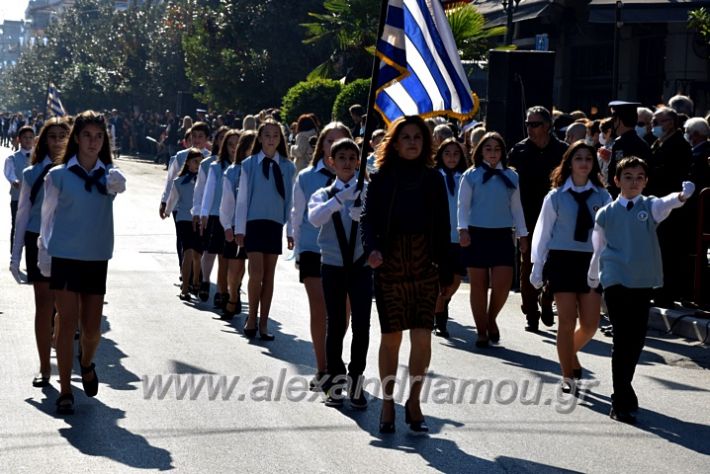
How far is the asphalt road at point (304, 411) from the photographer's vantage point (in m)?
7.44

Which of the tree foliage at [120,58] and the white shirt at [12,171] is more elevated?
the tree foliage at [120,58]

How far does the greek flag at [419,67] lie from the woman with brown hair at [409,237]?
1.16 meters

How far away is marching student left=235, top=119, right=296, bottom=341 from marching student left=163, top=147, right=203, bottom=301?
253 cm

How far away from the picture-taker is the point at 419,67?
9.36 m

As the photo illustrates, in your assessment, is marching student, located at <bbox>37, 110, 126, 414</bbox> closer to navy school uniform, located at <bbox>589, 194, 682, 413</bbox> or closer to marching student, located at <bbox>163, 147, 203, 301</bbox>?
navy school uniform, located at <bbox>589, 194, 682, 413</bbox>

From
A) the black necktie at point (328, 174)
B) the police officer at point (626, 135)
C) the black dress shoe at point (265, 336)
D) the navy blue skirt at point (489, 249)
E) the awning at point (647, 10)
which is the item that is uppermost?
the awning at point (647, 10)

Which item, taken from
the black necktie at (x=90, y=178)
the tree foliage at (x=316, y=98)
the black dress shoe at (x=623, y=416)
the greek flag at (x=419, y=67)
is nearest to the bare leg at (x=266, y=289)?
the greek flag at (x=419, y=67)

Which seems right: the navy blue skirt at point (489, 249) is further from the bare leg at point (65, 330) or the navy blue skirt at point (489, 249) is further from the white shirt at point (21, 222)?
the bare leg at point (65, 330)

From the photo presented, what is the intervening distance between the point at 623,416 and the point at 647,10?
17.3 meters

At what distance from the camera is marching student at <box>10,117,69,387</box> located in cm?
945

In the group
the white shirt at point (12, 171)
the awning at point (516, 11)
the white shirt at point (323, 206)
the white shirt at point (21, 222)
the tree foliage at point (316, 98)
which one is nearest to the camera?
the white shirt at point (323, 206)

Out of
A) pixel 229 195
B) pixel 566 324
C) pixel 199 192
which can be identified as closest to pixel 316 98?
pixel 199 192

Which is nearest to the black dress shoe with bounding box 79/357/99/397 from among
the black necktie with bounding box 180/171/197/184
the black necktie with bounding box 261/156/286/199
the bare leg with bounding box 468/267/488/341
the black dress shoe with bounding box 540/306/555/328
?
the black necktie with bounding box 261/156/286/199

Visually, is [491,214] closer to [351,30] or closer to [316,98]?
[351,30]
